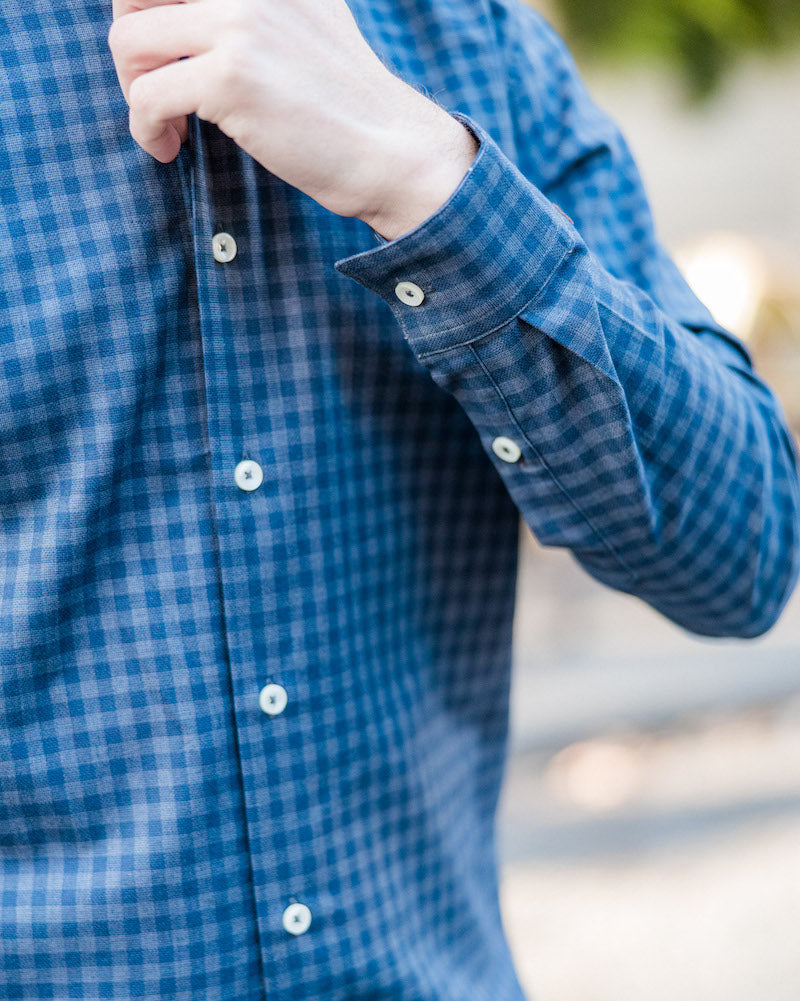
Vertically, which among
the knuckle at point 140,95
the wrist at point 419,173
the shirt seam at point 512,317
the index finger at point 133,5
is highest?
the index finger at point 133,5

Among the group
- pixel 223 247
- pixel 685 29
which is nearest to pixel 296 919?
pixel 223 247

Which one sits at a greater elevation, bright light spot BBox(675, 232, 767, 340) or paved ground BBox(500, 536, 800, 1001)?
bright light spot BBox(675, 232, 767, 340)

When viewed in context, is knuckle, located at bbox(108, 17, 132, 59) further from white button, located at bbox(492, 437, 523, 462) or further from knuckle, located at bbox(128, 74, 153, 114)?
white button, located at bbox(492, 437, 523, 462)

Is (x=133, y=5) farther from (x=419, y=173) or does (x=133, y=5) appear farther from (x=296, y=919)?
(x=296, y=919)

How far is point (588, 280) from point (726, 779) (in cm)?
183

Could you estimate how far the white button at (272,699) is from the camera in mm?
Answer: 520

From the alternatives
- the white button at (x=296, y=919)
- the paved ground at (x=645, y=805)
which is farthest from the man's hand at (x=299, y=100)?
the paved ground at (x=645, y=805)

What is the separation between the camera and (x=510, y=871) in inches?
77.5

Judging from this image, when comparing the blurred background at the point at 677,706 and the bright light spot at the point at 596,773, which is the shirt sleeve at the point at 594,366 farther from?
the bright light spot at the point at 596,773

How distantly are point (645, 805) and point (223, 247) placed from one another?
5.90 ft

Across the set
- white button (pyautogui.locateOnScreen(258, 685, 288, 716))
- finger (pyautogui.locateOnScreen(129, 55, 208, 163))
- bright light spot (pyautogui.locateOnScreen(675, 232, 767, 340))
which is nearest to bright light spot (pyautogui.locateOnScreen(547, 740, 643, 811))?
bright light spot (pyautogui.locateOnScreen(675, 232, 767, 340))

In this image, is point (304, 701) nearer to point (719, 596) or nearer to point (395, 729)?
point (395, 729)

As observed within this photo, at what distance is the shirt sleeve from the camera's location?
45cm

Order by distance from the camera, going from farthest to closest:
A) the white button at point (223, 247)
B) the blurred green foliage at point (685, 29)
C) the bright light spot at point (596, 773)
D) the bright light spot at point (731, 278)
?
the bright light spot at point (596, 773)
the bright light spot at point (731, 278)
the blurred green foliage at point (685, 29)
the white button at point (223, 247)
